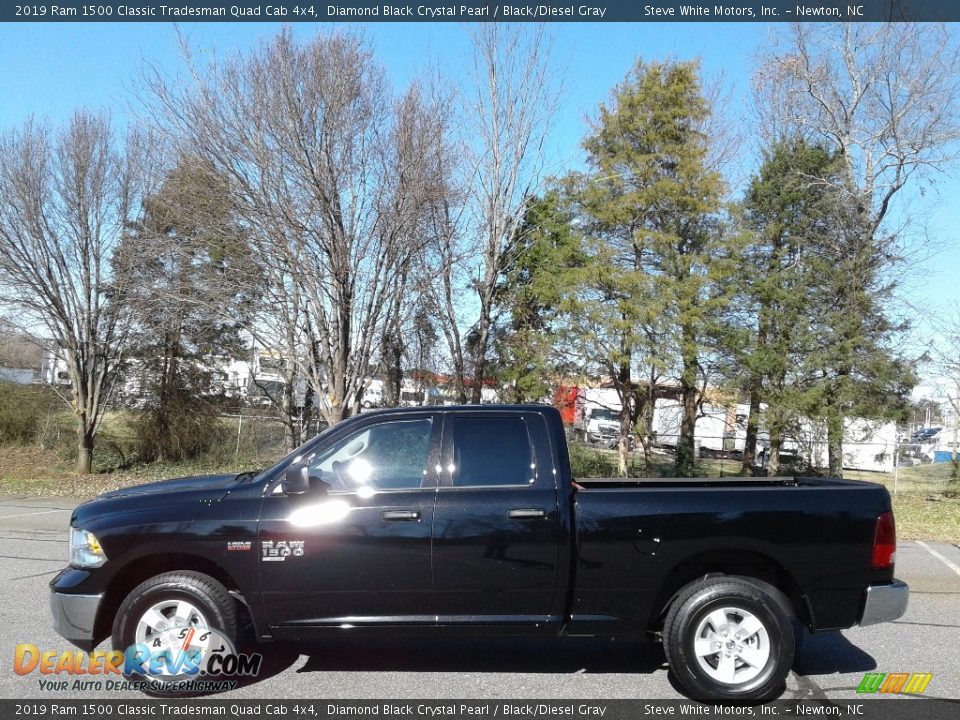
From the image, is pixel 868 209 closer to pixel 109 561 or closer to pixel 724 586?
pixel 724 586

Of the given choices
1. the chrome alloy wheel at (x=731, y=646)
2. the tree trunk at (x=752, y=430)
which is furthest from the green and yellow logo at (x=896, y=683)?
the tree trunk at (x=752, y=430)

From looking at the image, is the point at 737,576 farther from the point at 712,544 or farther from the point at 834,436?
the point at 834,436

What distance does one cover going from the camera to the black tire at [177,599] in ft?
16.5

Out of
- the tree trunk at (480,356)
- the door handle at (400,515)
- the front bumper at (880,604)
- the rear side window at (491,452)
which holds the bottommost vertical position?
the front bumper at (880,604)

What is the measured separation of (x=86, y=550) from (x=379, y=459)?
1.94 meters

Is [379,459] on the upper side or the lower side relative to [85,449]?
upper

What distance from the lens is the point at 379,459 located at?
17.7ft

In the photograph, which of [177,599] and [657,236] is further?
[657,236]

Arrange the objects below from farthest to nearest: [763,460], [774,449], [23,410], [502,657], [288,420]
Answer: [23,410]
[288,420]
[763,460]
[774,449]
[502,657]

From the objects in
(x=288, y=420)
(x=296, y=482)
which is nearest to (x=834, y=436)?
(x=288, y=420)

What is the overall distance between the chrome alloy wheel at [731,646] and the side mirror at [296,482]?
2599 millimetres

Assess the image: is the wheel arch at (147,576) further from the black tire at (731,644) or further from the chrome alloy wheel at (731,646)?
the chrome alloy wheel at (731,646)

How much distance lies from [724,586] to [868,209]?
2039 cm

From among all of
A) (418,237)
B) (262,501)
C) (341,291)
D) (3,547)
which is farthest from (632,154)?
(262,501)
